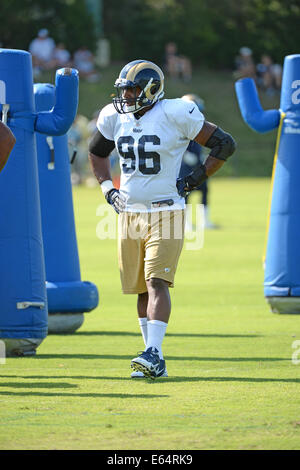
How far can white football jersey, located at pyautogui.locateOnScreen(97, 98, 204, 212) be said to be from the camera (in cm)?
736

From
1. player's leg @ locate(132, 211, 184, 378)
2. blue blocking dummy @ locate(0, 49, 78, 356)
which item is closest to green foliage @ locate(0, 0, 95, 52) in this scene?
blue blocking dummy @ locate(0, 49, 78, 356)

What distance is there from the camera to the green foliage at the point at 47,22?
44.3m

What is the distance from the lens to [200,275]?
13.7 m

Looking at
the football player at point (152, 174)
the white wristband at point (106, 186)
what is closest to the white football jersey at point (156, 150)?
the football player at point (152, 174)

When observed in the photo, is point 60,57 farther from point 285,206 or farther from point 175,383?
point 175,383

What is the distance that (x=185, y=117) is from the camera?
24.1ft

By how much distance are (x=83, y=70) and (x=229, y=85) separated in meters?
6.99

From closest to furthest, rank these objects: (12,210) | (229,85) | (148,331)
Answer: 1. (148,331)
2. (12,210)
3. (229,85)

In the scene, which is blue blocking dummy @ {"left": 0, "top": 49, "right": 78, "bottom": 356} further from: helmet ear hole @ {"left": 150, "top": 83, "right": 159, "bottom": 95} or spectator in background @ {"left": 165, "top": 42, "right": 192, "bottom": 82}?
spectator in background @ {"left": 165, "top": 42, "right": 192, "bottom": 82}

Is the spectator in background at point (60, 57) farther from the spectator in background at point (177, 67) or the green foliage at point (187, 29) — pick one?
the green foliage at point (187, 29)

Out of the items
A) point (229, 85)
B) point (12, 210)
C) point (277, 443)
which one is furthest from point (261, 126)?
point (229, 85)

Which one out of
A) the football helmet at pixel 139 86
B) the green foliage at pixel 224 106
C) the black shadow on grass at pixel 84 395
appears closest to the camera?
the black shadow on grass at pixel 84 395

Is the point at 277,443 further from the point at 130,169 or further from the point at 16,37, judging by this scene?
the point at 16,37

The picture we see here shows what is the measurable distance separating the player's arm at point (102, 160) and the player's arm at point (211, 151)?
47 cm
